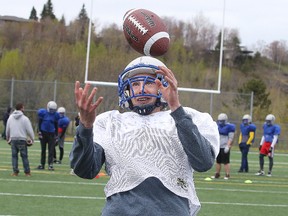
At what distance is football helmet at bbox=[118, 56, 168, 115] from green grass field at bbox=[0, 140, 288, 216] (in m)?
6.31

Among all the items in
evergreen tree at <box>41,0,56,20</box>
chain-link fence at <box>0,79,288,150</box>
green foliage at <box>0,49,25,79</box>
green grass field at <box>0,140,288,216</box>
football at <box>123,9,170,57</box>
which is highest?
evergreen tree at <box>41,0,56,20</box>

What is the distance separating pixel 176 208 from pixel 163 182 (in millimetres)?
128

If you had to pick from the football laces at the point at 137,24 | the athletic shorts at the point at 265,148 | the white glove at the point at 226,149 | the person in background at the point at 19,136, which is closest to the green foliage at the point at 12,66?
the athletic shorts at the point at 265,148

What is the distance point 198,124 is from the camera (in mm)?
3689

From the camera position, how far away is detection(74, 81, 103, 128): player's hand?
3293mm

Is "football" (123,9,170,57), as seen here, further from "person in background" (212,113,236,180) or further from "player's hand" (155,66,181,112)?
"person in background" (212,113,236,180)

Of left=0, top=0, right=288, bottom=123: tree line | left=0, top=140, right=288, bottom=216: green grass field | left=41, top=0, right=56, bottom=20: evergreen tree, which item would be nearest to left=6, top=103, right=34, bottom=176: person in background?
left=0, top=140, right=288, bottom=216: green grass field

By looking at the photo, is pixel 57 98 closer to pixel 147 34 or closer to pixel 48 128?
pixel 48 128

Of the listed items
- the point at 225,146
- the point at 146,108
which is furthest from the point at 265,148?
the point at 146,108

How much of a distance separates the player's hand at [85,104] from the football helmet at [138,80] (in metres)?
0.33

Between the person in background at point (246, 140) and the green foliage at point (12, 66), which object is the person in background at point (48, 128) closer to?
the person in background at point (246, 140)

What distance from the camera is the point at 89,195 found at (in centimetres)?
1198

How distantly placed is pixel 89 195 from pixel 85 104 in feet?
28.8

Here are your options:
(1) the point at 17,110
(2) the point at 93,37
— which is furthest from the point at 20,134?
(2) the point at 93,37
